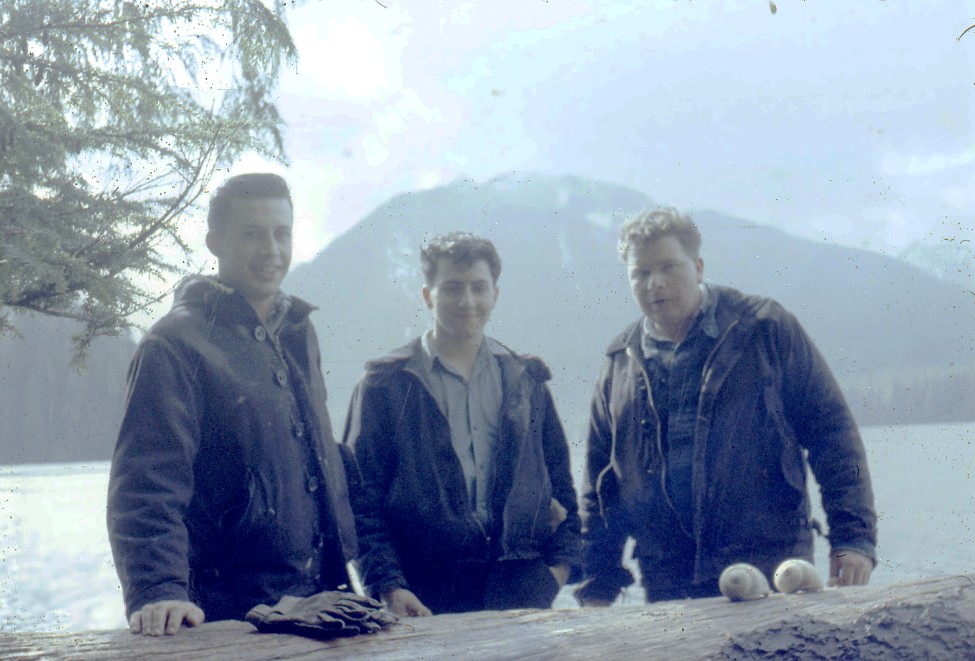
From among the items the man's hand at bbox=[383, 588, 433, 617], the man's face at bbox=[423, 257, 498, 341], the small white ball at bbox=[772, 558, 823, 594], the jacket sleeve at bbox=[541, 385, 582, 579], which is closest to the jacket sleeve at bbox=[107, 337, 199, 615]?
the man's hand at bbox=[383, 588, 433, 617]

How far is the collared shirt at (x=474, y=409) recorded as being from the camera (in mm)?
3090

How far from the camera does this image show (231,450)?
246 cm

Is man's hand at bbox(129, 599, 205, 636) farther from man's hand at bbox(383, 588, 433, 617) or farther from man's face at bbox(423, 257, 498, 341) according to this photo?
man's face at bbox(423, 257, 498, 341)

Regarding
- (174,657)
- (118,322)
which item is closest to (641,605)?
(174,657)

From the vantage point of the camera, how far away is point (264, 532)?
2.46 metres

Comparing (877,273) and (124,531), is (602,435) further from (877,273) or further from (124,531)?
(877,273)

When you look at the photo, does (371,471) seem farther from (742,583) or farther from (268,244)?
(742,583)

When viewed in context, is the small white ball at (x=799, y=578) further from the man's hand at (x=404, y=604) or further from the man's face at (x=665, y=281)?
the man's hand at (x=404, y=604)

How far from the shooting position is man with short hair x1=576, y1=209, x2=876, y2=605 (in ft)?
9.83

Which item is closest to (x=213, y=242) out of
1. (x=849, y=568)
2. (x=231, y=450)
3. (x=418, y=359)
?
(x=231, y=450)

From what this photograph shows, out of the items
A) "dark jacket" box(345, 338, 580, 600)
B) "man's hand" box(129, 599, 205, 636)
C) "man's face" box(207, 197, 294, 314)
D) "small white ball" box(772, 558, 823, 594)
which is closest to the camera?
"man's hand" box(129, 599, 205, 636)

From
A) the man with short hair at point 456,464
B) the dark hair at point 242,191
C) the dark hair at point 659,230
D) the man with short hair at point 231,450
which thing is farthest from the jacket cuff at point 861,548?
the dark hair at point 242,191

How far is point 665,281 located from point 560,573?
1173 mm

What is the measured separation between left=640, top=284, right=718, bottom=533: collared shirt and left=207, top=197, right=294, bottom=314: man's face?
1.43 meters
